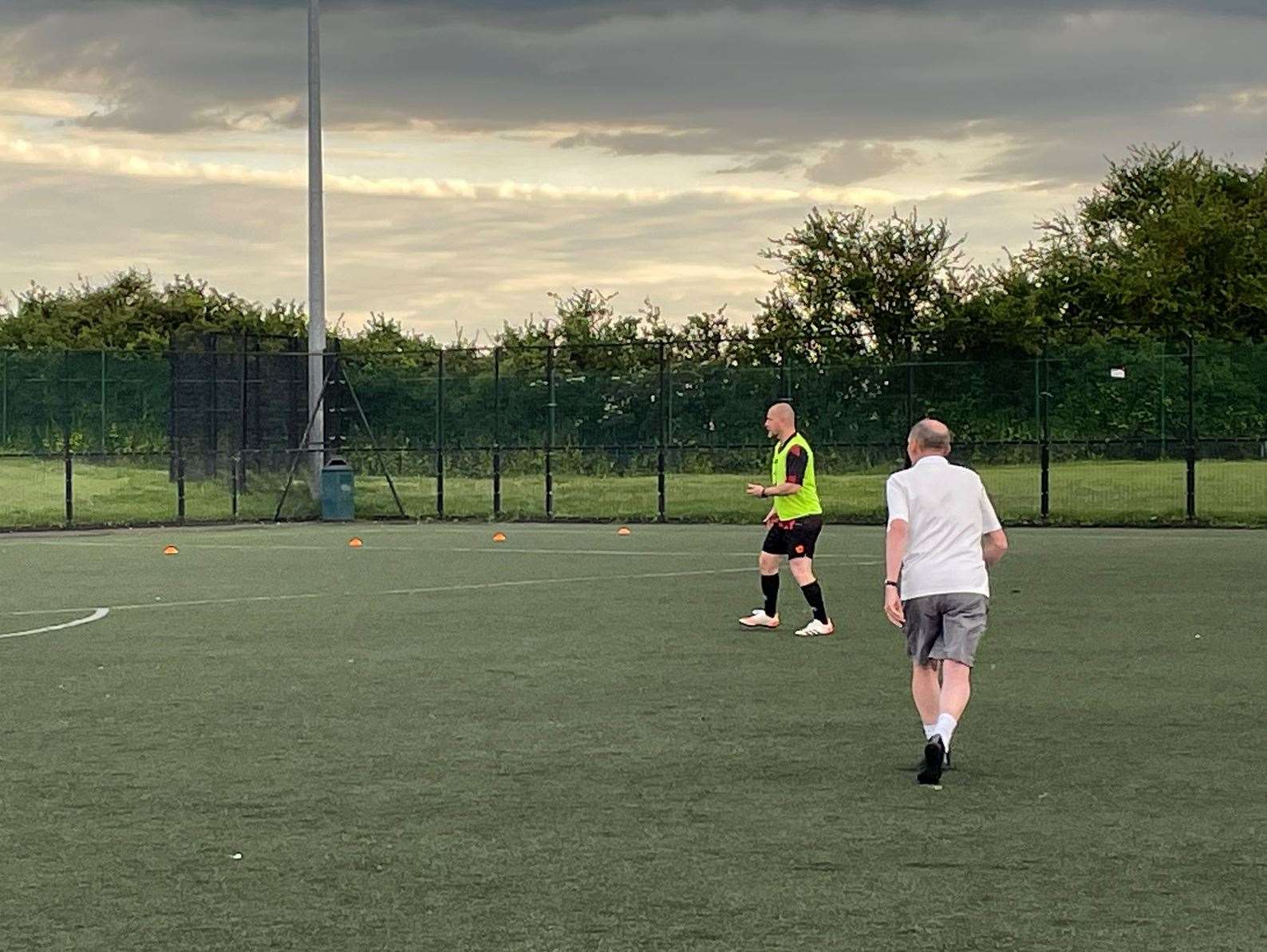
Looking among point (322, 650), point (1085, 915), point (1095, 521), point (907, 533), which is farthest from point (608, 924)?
point (1095, 521)

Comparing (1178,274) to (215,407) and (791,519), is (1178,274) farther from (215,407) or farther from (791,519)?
(791,519)

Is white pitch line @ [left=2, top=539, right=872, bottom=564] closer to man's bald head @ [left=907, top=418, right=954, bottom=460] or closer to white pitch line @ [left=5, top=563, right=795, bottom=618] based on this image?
white pitch line @ [left=5, top=563, right=795, bottom=618]

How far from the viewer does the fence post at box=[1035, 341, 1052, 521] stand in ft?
108

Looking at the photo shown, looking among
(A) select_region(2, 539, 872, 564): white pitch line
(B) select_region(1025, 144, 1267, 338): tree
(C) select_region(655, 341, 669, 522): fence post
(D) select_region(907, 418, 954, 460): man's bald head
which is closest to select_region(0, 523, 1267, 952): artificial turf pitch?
(D) select_region(907, 418, 954, 460): man's bald head

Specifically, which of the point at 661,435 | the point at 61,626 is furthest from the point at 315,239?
the point at 61,626

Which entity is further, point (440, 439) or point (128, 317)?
point (128, 317)

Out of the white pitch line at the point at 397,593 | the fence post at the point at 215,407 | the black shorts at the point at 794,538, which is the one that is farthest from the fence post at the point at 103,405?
the black shorts at the point at 794,538

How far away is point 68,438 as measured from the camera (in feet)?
113

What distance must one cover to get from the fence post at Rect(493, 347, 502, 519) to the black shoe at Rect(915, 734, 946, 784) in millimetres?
25871

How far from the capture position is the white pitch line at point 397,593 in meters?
19.2

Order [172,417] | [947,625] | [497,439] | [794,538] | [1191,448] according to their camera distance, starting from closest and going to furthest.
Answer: [947,625]
[794,538]
[1191,448]
[497,439]
[172,417]

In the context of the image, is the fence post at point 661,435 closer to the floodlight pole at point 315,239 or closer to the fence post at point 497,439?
the fence post at point 497,439

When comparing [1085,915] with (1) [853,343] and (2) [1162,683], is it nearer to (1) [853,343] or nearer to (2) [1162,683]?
(2) [1162,683]

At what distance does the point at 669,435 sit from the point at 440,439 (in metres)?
3.92
